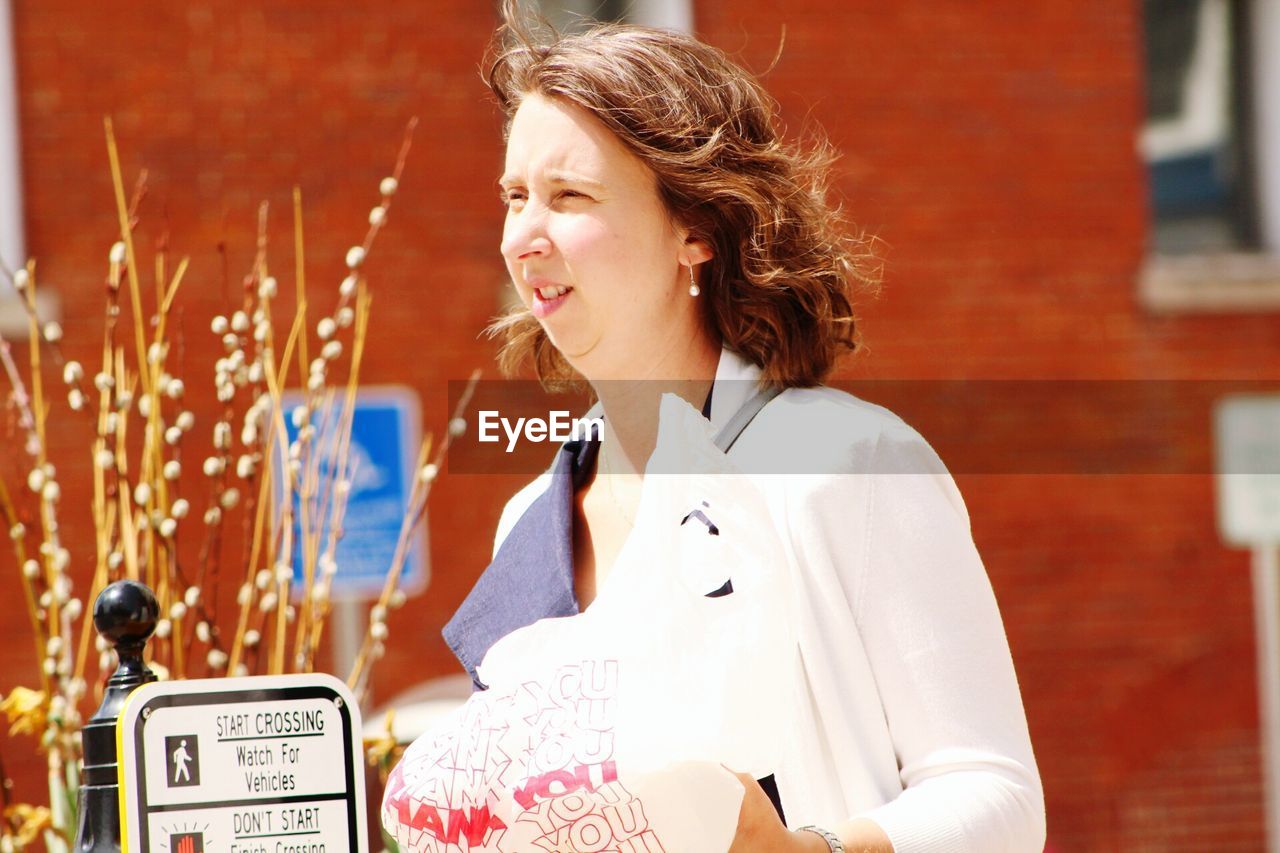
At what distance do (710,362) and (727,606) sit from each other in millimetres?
437

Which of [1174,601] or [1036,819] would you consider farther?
[1174,601]

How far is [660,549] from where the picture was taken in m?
1.54

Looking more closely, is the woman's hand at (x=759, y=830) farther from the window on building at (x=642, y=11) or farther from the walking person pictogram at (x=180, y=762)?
the window on building at (x=642, y=11)

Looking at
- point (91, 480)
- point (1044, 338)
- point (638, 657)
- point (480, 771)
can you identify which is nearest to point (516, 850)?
point (480, 771)

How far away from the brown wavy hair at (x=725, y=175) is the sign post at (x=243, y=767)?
539mm

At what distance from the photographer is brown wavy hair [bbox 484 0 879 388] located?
185 centimetres

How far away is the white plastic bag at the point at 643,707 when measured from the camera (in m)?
1.45

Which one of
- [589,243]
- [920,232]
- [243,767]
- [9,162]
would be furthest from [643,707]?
[920,232]

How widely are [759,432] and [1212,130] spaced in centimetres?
748

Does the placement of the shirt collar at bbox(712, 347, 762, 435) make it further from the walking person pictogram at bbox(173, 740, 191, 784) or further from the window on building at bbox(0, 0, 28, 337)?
the window on building at bbox(0, 0, 28, 337)

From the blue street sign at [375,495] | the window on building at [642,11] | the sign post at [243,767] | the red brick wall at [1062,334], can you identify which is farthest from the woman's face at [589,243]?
the red brick wall at [1062,334]

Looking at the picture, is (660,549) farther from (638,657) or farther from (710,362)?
(710,362)

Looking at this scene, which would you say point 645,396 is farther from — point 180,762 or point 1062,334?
point 1062,334

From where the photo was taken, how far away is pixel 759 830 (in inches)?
58.9
